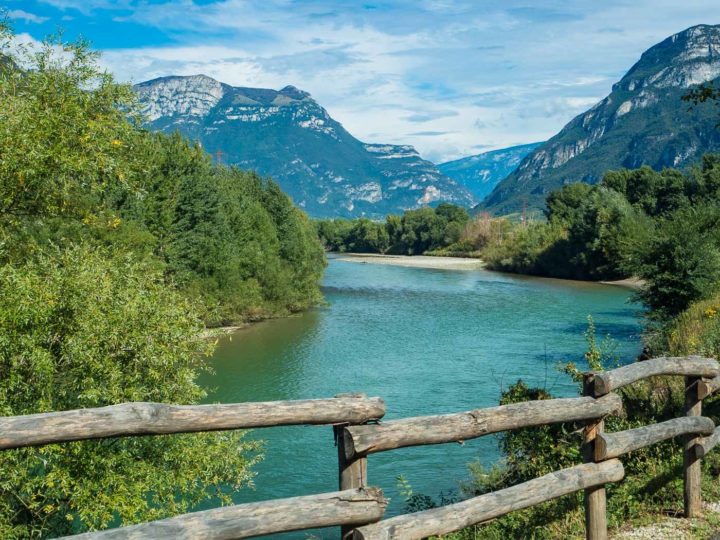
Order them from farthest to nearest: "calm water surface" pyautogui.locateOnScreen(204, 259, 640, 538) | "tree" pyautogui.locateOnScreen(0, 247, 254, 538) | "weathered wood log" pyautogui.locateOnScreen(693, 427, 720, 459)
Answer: "calm water surface" pyautogui.locateOnScreen(204, 259, 640, 538)
"tree" pyautogui.locateOnScreen(0, 247, 254, 538)
"weathered wood log" pyautogui.locateOnScreen(693, 427, 720, 459)

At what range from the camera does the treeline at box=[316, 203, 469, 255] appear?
135000 millimetres

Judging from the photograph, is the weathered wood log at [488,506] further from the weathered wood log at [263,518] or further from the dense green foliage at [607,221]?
the dense green foliage at [607,221]

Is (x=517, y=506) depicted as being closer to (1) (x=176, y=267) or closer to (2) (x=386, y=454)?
(2) (x=386, y=454)

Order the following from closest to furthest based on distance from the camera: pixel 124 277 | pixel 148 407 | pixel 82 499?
pixel 148 407, pixel 82 499, pixel 124 277

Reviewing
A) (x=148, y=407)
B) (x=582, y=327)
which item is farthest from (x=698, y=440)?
(x=582, y=327)

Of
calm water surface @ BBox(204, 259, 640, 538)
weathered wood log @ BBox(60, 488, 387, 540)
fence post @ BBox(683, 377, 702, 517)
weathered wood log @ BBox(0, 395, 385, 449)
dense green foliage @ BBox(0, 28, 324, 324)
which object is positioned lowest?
calm water surface @ BBox(204, 259, 640, 538)

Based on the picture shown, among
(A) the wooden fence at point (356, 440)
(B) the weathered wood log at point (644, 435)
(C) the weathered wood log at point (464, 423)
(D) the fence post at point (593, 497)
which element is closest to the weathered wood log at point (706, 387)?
(B) the weathered wood log at point (644, 435)

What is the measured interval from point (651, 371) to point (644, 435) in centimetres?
59

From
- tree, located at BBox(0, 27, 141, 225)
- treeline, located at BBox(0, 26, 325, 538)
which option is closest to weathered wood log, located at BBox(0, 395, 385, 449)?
treeline, located at BBox(0, 26, 325, 538)

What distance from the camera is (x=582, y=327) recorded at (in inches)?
1553

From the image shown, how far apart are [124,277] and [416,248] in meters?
128

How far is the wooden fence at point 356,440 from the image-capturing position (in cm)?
405

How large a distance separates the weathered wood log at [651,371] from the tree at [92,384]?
23.0 ft

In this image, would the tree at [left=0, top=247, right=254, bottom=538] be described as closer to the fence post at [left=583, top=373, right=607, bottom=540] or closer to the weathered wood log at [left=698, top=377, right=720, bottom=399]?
the fence post at [left=583, top=373, right=607, bottom=540]
